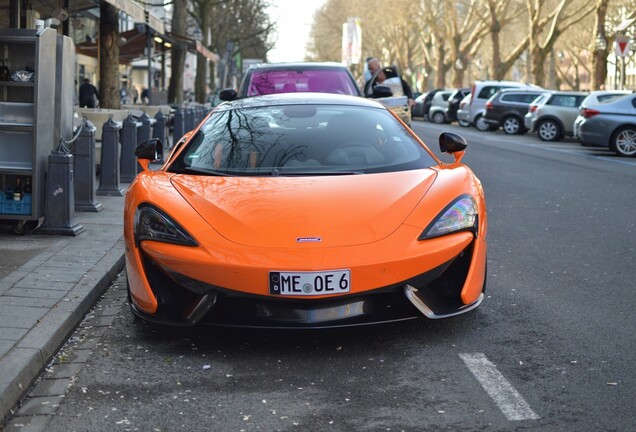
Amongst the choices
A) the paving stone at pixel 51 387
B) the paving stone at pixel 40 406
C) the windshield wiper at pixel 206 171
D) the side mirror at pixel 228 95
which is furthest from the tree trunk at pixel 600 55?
the paving stone at pixel 40 406

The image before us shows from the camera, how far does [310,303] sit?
5.16m

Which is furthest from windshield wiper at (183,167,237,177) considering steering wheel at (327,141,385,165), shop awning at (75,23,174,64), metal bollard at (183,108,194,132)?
shop awning at (75,23,174,64)

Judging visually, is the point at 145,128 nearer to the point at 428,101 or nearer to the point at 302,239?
the point at 302,239

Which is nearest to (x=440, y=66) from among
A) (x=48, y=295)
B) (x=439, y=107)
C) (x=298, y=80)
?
(x=439, y=107)

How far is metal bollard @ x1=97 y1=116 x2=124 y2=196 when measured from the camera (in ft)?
39.7

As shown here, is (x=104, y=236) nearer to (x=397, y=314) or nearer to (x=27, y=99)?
(x=27, y=99)

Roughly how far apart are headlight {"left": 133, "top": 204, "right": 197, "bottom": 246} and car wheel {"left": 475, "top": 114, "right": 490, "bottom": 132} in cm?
3304

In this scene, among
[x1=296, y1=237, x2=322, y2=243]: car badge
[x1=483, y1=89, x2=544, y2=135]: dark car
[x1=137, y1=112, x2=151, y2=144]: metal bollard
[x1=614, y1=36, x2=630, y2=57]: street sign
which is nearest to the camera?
[x1=296, y1=237, x2=322, y2=243]: car badge

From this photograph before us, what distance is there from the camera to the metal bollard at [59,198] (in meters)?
8.95

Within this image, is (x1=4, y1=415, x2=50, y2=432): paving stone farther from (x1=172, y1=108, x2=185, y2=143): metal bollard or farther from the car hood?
(x1=172, y1=108, x2=185, y2=143): metal bollard

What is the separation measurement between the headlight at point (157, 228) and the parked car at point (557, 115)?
2696cm

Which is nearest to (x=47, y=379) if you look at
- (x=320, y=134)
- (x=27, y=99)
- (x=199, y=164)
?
(x=199, y=164)

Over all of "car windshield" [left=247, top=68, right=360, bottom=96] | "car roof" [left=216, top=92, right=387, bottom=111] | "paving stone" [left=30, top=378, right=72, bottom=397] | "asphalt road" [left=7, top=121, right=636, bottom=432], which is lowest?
"paving stone" [left=30, top=378, right=72, bottom=397]

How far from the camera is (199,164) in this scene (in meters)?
6.35
